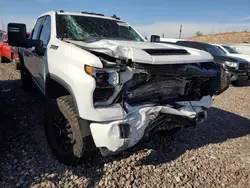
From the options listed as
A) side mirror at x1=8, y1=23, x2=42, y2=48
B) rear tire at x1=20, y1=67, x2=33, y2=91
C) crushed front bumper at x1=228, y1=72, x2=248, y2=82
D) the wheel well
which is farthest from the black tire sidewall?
crushed front bumper at x1=228, y1=72, x2=248, y2=82

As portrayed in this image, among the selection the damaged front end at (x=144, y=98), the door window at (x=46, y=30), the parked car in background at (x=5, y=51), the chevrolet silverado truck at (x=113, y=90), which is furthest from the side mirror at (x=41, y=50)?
the parked car in background at (x=5, y=51)

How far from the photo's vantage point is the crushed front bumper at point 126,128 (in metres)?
2.29

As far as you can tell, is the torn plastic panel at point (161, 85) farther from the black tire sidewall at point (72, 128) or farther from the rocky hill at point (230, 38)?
the rocky hill at point (230, 38)

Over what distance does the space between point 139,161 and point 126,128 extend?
913mm

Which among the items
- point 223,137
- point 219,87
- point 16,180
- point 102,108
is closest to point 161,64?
point 102,108

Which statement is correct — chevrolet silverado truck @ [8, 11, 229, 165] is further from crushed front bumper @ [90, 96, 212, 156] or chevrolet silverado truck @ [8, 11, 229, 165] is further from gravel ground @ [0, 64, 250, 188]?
gravel ground @ [0, 64, 250, 188]

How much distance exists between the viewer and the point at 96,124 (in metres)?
2.31

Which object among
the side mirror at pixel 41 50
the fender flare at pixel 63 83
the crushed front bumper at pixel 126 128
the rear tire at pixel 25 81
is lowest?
the rear tire at pixel 25 81

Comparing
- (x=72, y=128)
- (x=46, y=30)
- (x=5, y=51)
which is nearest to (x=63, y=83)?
(x=72, y=128)

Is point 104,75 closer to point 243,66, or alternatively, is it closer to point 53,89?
point 53,89

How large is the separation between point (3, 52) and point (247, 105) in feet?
31.7

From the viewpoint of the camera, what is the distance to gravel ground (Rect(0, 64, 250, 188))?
267cm

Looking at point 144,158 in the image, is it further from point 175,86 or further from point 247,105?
point 247,105

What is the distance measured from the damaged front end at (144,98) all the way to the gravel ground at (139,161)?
0.55 meters
